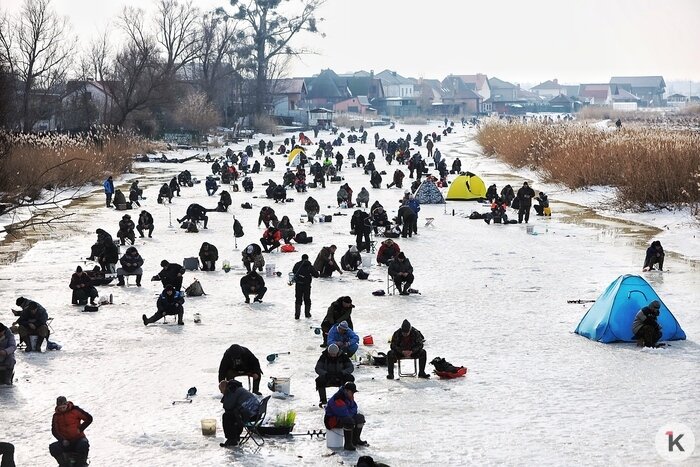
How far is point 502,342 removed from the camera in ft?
58.6

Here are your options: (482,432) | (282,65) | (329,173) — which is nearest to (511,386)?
(482,432)

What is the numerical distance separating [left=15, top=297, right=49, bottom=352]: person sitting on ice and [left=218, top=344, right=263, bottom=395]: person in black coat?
453cm

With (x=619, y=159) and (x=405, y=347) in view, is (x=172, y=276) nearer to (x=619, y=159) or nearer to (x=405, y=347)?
(x=405, y=347)

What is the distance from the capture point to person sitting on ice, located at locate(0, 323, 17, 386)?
1501 cm

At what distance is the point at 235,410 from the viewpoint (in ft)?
41.5

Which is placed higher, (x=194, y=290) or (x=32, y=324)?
(x=32, y=324)

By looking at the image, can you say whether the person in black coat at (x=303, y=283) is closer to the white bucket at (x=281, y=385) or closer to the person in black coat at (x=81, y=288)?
the person in black coat at (x=81, y=288)

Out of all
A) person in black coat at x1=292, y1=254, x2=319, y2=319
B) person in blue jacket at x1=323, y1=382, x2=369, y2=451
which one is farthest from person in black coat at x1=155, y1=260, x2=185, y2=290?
person in blue jacket at x1=323, y1=382, x2=369, y2=451

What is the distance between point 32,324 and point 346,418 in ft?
23.6

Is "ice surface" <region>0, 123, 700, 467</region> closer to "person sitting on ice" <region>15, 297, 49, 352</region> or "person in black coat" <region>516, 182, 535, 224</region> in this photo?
"person sitting on ice" <region>15, 297, 49, 352</region>

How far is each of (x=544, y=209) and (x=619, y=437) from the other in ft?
80.7

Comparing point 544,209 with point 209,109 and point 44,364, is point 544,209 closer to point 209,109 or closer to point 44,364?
point 44,364

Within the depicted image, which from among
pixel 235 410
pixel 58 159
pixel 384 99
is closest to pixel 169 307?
pixel 235 410

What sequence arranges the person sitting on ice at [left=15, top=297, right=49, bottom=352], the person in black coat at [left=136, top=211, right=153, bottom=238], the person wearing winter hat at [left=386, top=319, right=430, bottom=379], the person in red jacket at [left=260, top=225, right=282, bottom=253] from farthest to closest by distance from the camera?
the person in black coat at [left=136, top=211, right=153, bottom=238], the person in red jacket at [left=260, top=225, right=282, bottom=253], the person sitting on ice at [left=15, top=297, right=49, bottom=352], the person wearing winter hat at [left=386, top=319, right=430, bottom=379]
